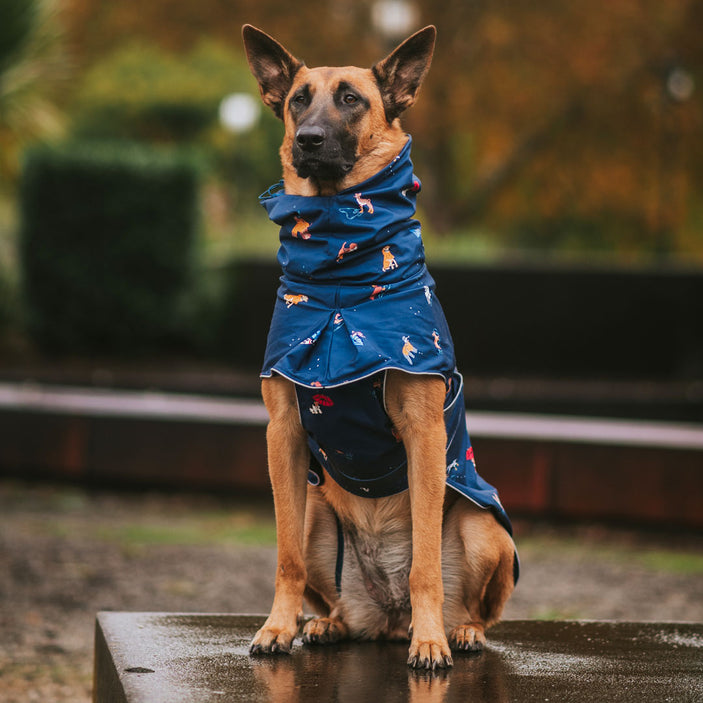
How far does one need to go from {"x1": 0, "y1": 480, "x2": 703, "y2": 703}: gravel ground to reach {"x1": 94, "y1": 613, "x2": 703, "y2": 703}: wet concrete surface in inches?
51.1

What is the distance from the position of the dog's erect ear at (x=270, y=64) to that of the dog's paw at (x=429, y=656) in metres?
1.86

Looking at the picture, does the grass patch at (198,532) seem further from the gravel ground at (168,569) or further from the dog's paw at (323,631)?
the dog's paw at (323,631)

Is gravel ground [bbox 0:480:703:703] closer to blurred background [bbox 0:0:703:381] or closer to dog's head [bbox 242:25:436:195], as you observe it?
dog's head [bbox 242:25:436:195]

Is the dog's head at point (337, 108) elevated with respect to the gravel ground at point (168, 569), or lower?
elevated

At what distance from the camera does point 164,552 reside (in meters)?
7.31

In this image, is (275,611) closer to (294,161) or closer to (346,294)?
(346,294)

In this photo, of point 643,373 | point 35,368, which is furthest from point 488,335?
point 35,368

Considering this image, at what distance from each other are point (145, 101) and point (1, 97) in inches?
210

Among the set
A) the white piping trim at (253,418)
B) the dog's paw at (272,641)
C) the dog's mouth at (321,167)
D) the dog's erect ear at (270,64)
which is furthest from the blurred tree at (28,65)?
the dog's paw at (272,641)

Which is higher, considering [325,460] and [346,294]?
[346,294]

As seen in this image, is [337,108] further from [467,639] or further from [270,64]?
[467,639]

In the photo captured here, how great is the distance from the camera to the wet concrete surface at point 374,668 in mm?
3016

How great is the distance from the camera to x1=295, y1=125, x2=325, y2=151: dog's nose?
129 inches

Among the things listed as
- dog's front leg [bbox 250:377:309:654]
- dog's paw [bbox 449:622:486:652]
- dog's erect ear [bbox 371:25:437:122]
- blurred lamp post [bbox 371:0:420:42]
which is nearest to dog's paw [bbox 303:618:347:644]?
dog's front leg [bbox 250:377:309:654]
